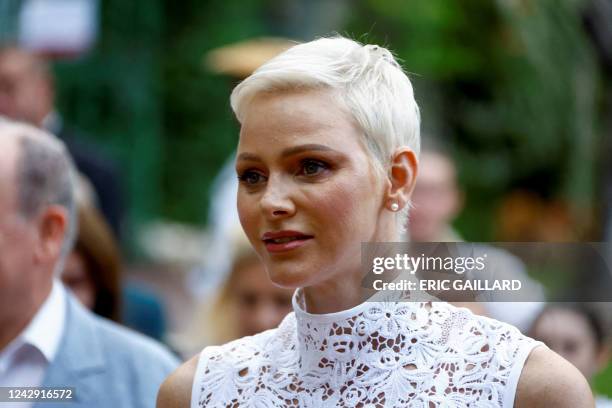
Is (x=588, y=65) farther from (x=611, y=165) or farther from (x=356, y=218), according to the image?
(x=356, y=218)

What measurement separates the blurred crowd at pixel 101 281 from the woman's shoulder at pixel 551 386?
0.36m

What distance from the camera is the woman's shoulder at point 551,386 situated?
2.41m

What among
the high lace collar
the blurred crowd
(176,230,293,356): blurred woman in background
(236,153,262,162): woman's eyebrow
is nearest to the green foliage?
the blurred crowd

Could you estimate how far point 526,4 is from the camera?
10.5m

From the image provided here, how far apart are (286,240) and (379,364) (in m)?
0.32

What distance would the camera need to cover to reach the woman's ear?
8.39ft

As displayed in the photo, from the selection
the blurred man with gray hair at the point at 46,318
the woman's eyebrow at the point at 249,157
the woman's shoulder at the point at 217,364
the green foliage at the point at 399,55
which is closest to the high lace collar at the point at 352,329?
the woman's shoulder at the point at 217,364

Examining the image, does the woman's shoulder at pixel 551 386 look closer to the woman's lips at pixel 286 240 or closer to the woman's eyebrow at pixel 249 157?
the woman's lips at pixel 286 240

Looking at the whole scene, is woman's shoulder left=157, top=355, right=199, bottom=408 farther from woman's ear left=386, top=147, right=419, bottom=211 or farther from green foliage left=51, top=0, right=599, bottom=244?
green foliage left=51, top=0, right=599, bottom=244

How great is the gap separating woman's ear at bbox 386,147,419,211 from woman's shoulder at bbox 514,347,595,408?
40cm

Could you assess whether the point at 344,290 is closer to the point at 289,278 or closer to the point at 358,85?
the point at 289,278

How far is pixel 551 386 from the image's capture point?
2418 mm

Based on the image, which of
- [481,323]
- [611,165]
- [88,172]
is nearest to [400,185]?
[481,323]

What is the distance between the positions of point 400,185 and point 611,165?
6671 mm
